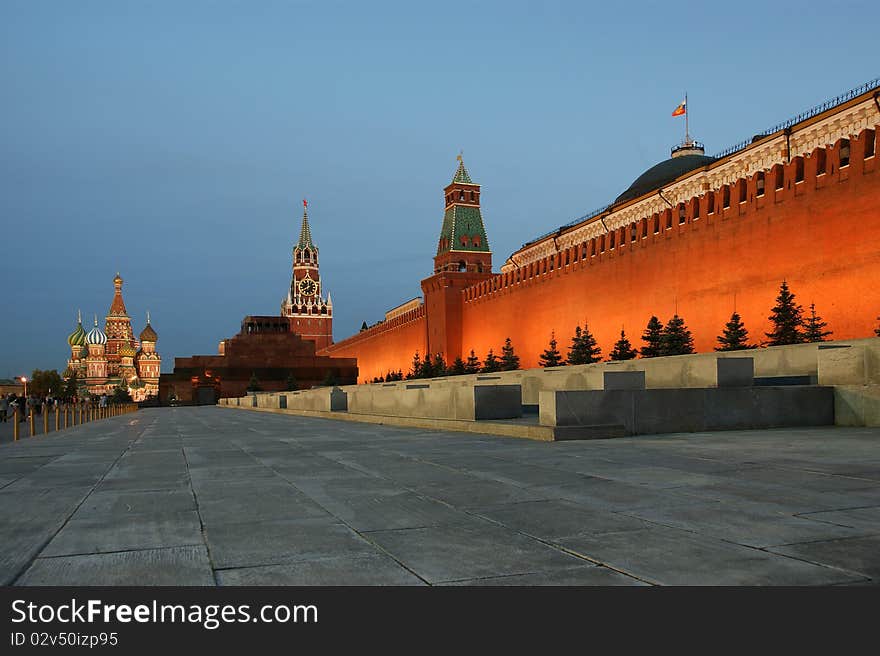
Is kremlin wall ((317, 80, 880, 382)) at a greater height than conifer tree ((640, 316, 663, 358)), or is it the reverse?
kremlin wall ((317, 80, 880, 382))

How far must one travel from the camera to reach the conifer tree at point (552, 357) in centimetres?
2677

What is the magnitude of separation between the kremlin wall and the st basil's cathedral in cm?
9903

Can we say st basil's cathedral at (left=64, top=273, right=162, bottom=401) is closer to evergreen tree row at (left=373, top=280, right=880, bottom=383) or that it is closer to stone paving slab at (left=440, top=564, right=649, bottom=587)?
evergreen tree row at (left=373, top=280, right=880, bottom=383)

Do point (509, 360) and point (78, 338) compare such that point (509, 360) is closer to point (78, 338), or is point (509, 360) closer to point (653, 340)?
point (653, 340)

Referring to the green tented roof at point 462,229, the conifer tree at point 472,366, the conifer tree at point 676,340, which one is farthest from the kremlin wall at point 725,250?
the green tented roof at point 462,229

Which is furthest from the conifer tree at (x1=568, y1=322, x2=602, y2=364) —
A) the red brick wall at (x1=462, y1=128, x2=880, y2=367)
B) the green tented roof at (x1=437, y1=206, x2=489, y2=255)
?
the green tented roof at (x1=437, y1=206, x2=489, y2=255)

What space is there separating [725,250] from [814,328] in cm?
536

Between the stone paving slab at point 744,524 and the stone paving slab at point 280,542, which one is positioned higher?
the stone paving slab at point 744,524


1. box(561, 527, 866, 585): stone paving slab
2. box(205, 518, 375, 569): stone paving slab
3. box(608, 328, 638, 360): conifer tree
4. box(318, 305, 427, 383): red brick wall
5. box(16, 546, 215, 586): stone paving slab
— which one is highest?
box(318, 305, 427, 383): red brick wall

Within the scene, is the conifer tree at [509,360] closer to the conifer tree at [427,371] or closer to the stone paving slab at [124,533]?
the conifer tree at [427,371]

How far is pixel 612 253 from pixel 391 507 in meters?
24.9

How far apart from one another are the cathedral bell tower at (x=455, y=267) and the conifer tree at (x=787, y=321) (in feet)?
78.9

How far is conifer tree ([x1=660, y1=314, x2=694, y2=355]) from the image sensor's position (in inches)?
805
